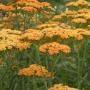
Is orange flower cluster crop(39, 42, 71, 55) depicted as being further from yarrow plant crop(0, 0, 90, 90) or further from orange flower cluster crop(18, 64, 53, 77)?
orange flower cluster crop(18, 64, 53, 77)

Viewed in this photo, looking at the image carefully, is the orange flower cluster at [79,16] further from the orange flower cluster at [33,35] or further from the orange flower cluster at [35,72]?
the orange flower cluster at [35,72]

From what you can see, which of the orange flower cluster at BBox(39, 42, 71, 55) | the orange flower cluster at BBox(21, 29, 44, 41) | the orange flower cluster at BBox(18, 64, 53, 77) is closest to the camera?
the orange flower cluster at BBox(39, 42, 71, 55)

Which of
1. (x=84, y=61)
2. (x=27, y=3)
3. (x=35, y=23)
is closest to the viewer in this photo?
(x=84, y=61)

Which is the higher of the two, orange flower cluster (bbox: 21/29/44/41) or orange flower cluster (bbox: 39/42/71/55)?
orange flower cluster (bbox: 21/29/44/41)

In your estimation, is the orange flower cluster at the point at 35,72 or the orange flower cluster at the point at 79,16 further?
the orange flower cluster at the point at 79,16

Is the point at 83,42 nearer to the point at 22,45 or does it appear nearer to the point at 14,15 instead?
the point at 22,45

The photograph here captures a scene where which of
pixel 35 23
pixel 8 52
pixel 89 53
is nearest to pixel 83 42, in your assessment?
pixel 89 53

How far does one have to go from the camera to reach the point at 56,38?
6094 millimetres

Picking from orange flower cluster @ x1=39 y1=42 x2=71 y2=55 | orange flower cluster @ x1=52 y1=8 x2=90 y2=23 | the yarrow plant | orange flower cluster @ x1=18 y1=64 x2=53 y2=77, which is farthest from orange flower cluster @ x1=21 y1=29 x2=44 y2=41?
orange flower cluster @ x1=52 y1=8 x2=90 y2=23

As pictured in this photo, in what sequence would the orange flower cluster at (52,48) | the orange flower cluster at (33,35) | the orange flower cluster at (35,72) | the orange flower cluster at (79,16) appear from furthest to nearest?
the orange flower cluster at (79,16)
the orange flower cluster at (33,35)
the orange flower cluster at (35,72)
the orange flower cluster at (52,48)

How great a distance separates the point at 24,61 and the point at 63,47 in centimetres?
114

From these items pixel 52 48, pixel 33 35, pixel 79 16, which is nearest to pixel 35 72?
pixel 52 48

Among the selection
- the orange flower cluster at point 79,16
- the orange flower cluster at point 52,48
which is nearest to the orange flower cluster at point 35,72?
the orange flower cluster at point 52,48

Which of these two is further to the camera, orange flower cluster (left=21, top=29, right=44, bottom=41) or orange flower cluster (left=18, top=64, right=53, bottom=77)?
orange flower cluster (left=21, top=29, right=44, bottom=41)
